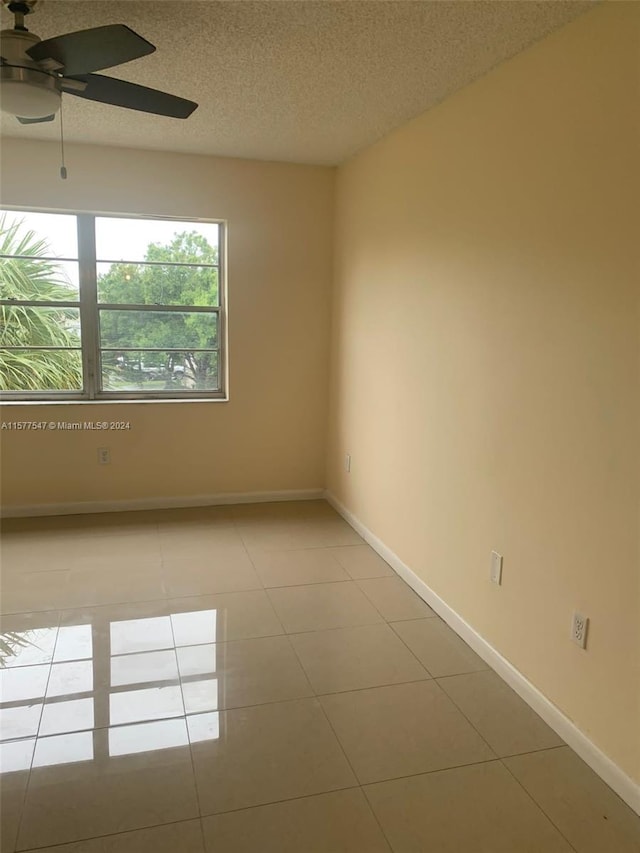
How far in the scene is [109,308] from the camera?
4.11 m

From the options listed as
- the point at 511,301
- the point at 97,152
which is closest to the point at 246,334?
the point at 97,152

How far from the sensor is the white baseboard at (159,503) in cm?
407

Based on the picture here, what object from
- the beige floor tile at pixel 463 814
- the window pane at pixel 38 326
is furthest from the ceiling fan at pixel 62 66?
the beige floor tile at pixel 463 814

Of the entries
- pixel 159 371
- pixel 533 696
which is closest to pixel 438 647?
pixel 533 696

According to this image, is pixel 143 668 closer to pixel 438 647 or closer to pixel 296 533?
pixel 438 647

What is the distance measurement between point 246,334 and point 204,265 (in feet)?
1.81

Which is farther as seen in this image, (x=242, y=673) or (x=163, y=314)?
(x=163, y=314)

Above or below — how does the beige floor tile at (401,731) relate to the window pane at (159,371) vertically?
below

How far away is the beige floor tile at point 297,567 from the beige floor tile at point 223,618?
203 millimetres

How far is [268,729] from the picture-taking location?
2078 millimetres

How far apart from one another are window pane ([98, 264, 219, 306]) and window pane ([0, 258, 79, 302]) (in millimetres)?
186

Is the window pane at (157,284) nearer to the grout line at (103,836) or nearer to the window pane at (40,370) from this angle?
the window pane at (40,370)

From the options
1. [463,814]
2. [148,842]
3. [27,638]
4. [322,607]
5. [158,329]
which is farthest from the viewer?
[158,329]

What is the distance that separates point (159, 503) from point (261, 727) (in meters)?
2.49
